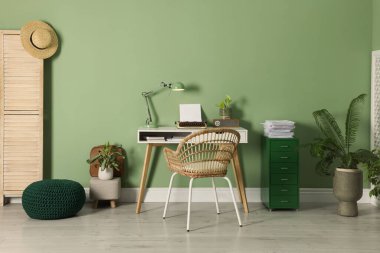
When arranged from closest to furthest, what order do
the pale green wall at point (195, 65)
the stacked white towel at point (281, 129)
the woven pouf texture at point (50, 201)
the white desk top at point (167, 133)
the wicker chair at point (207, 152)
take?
the wicker chair at point (207, 152)
the woven pouf texture at point (50, 201)
the white desk top at point (167, 133)
the stacked white towel at point (281, 129)
the pale green wall at point (195, 65)

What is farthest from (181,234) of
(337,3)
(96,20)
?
(337,3)

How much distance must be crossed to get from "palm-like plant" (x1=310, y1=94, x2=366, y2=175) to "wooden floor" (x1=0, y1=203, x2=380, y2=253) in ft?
1.67

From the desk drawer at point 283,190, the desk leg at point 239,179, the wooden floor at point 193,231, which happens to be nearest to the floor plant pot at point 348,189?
the wooden floor at point 193,231

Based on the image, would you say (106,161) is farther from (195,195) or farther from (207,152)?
(207,152)

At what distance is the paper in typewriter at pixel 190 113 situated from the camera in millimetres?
4957

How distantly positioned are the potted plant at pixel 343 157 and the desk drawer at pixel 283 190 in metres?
0.31

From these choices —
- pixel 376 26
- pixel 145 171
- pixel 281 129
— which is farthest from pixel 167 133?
pixel 376 26

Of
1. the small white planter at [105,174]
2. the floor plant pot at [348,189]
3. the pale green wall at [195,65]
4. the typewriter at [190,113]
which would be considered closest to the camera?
the floor plant pot at [348,189]

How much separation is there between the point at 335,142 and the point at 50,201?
2.74 meters

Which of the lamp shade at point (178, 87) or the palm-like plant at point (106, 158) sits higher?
the lamp shade at point (178, 87)

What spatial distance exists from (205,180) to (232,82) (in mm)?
1088

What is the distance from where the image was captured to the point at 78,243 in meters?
3.63

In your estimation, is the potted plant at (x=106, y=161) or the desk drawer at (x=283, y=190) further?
the potted plant at (x=106, y=161)

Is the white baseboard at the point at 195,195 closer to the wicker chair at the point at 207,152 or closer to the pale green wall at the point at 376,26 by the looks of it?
the wicker chair at the point at 207,152
